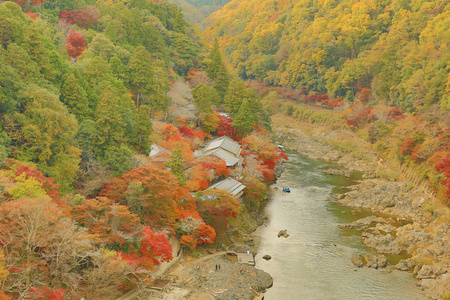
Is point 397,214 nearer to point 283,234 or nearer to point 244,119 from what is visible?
point 283,234

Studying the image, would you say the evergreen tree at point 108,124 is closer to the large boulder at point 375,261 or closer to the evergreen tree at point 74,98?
the evergreen tree at point 74,98

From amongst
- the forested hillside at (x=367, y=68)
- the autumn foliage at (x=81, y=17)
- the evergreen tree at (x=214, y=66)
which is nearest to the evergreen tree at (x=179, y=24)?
the evergreen tree at (x=214, y=66)

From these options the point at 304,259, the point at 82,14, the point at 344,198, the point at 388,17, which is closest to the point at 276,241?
the point at 304,259

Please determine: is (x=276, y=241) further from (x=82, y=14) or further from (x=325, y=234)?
(x=82, y=14)

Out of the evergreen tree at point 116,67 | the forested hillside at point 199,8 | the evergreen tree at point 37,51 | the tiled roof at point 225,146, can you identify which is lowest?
the forested hillside at point 199,8

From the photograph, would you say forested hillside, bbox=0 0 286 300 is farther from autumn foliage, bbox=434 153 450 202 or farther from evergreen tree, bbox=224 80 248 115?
autumn foliage, bbox=434 153 450 202

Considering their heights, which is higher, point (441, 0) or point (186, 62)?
point (441, 0)

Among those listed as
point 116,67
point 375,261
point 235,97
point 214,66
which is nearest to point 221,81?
point 214,66
